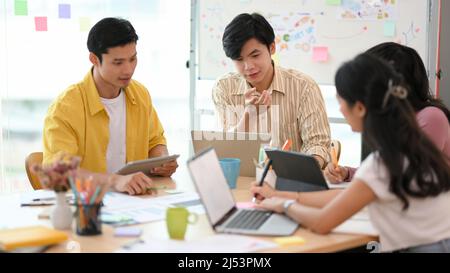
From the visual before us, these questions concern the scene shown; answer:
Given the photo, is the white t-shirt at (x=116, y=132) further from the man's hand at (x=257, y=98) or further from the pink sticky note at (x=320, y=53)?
the pink sticky note at (x=320, y=53)

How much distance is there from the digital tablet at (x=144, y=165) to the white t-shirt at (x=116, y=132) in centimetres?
28

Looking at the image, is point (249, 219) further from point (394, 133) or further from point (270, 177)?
point (394, 133)

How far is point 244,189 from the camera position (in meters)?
2.52

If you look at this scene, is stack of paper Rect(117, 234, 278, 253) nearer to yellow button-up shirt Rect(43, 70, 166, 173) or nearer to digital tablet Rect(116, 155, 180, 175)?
digital tablet Rect(116, 155, 180, 175)

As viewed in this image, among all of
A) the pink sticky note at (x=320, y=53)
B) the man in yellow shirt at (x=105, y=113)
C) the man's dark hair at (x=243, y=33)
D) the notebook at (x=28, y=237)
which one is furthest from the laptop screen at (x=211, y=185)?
the pink sticky note at (x=320, y=53)

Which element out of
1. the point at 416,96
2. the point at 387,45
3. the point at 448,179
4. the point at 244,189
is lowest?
the point at 244,189

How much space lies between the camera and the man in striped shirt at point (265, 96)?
3.02 meters

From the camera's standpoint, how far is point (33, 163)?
8.71 ft

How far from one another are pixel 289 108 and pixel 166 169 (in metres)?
0.78

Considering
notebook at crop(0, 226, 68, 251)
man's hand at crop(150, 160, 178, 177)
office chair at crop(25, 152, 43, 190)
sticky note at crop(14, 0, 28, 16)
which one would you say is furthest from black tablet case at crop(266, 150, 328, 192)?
sticky note at crop(14, 0, 28, 16)

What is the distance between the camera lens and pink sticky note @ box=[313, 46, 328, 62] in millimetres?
4117
